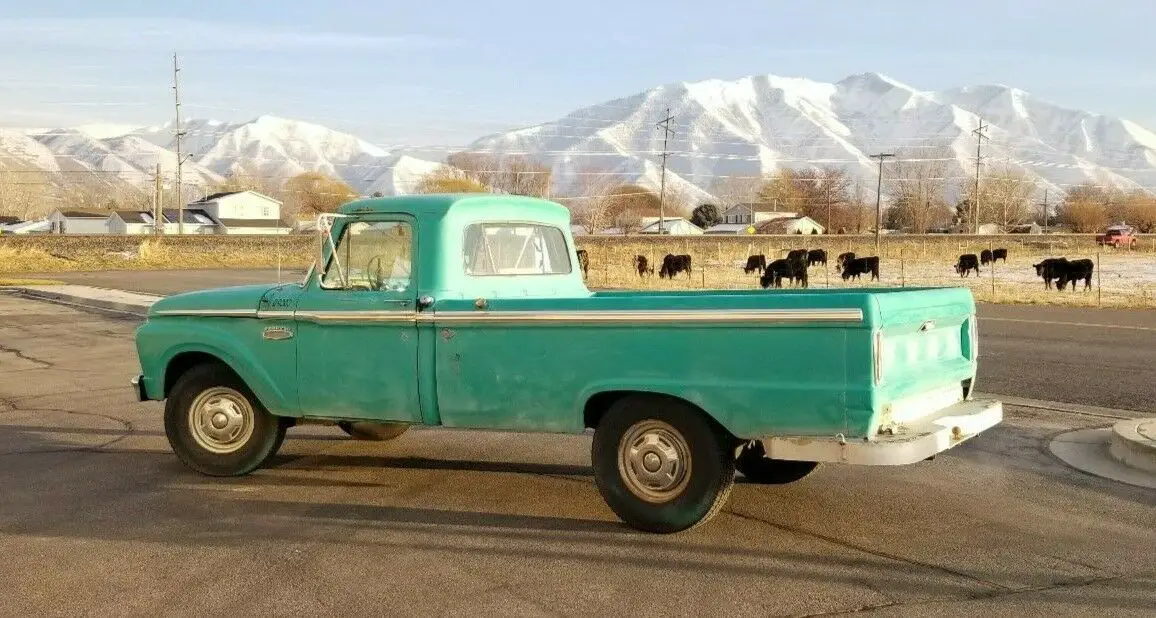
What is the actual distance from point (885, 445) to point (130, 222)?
133 m

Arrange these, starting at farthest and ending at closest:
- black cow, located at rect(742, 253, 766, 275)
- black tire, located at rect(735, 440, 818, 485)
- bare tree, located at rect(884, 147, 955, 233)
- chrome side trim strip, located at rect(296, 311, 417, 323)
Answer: bare tree, located at rect(884, 147, 955, 233)
black cow, located at rect(742, 253, 766, 275)
black tire, located at rect(735, 440, 818, 485)
chrome side trim strip, located at rect(296, 311, 417, 323)

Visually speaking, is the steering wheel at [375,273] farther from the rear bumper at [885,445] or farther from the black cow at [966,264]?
the black cow at [966,264]

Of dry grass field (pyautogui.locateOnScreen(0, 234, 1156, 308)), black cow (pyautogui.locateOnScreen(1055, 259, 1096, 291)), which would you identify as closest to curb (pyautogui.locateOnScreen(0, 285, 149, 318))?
dry grass field (pyautogui.locateOnScreen(0, 234, 1156, 308))

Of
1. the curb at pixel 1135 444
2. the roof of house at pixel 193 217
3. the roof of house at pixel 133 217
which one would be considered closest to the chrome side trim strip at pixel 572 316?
the curb at pixel 1135 444

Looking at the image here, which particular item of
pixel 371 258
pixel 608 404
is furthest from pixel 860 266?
Answer: pixel 608 404

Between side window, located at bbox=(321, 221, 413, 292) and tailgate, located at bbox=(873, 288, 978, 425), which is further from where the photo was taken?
side window, located at bbox=(321, 221, 413, 292)

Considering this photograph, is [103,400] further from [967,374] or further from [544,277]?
[967,374]

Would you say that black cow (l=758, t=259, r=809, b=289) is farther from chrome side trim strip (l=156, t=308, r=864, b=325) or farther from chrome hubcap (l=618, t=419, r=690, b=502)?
chrome hubcap (l=618, t=419, r=690, b=502)

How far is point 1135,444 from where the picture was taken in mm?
8367

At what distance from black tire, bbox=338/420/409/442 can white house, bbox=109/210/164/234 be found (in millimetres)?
122531

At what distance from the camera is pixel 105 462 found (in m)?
8.87

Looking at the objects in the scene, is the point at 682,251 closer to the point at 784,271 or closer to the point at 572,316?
the point at 784,271

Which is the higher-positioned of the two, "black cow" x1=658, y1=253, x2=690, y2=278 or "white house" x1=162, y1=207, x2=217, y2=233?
"white house" x1=162, y1=207, x2=217, y2=233

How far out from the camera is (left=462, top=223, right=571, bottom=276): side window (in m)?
7.71
